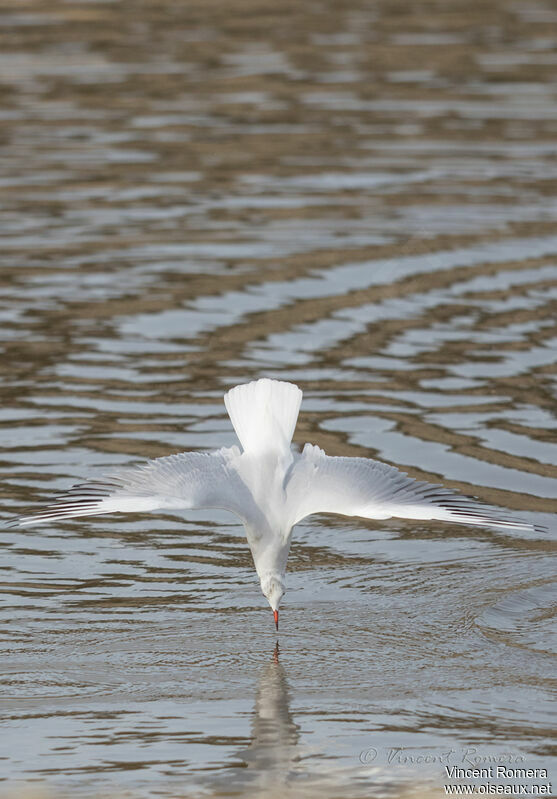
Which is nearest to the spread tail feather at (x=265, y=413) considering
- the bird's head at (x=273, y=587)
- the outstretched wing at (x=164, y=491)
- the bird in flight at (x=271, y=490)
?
the bird in flight at (x=271, y=490)

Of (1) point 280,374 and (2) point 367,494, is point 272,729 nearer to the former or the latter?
(2) point 367,494

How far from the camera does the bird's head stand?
6.83 meters

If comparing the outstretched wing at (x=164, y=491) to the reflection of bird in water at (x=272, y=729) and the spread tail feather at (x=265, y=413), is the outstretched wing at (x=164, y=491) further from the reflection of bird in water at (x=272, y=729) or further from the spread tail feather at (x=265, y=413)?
the reflection of bird in water at (x=272, y=729)

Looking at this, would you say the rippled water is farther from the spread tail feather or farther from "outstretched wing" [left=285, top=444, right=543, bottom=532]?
the spread tail feather

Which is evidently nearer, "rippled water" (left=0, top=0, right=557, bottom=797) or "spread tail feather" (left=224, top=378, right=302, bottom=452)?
"rippled water" (left=0, top=0, right=557, bottom=797)

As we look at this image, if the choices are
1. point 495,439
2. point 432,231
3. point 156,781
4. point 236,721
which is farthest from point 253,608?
point 432,231

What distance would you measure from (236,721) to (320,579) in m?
1.36

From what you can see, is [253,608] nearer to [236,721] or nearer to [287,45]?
[236,721]

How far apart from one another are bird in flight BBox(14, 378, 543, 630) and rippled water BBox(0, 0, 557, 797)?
560 millimetres

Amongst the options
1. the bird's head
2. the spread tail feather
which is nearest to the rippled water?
the bird's head

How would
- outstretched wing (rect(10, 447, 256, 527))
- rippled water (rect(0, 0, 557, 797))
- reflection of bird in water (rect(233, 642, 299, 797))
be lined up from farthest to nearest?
outstretched wing (rect(10, 447, 256, 527)), rippled water (rect(0, 0, 557, 797)), reflection of bird in water (rect(233, 642, 299, 797))

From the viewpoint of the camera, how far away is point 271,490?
6.82 metres

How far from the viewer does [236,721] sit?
20.9 feet

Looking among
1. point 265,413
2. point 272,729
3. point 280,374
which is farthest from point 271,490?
point 280,374
